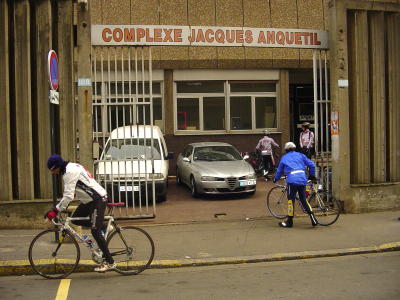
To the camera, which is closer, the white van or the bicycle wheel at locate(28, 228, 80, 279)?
the bicycle wheel at locate(28, 228, 80, 279)

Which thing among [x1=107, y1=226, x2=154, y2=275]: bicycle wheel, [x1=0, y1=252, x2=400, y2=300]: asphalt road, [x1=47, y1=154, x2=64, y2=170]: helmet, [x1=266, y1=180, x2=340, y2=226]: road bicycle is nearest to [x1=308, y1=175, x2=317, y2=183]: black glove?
[x1=266, y1=180, x2=340, y2=226]: road bicycle

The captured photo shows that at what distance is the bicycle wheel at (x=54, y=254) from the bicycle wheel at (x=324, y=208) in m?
5.13

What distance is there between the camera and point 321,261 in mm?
7676

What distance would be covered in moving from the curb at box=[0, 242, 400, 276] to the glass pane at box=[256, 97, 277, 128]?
11.4 m

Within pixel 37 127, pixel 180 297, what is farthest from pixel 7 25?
pixel 180 297

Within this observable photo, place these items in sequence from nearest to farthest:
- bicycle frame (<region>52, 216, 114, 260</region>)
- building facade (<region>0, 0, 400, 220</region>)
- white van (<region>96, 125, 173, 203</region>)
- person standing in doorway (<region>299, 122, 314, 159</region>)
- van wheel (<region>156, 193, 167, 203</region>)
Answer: bicycle frame (<region>52, 216, 114, 260</region>), building facade (<region>0, 0, 400, 220</region>), white van (<region>96, 125, 173, 203</region>), van wheel (<region>156, 193, 167, 203</region>), person standing in doorway (<region>299, 122, 314, 159</region>)

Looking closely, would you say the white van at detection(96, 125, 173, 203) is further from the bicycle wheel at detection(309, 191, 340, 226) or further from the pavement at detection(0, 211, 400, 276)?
the bicycle wheel at detection(309, 191, 340, 226)

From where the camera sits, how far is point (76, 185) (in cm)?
679

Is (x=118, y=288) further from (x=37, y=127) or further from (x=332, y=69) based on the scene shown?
(x=332, y=69)

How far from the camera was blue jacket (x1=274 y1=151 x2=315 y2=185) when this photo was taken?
963 cm

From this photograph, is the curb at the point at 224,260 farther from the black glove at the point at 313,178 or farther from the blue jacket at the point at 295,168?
the black glove at the point at 313,178

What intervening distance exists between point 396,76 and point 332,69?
1693 mm

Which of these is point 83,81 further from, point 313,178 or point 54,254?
point 313,178

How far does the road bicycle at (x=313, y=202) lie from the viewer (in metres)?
10.4
